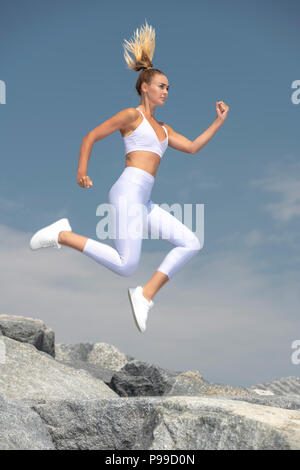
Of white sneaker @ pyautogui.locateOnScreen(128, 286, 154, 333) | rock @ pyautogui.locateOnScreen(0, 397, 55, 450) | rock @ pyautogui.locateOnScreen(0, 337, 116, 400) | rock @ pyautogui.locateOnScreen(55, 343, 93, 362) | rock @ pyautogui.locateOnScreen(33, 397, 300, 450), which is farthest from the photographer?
rock @ pyautogui.locateOnScreen(55, 343, 93, 362)

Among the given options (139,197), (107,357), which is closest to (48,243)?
(139,197)

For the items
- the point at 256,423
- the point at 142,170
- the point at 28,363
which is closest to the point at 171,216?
the point at 142,170

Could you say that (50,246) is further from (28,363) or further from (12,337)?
(12,337)

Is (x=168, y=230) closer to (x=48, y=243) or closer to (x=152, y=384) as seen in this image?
(x=48, y=243)

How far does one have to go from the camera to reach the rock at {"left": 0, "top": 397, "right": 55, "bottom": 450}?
13.9 feet

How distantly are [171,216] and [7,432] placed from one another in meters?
2.51

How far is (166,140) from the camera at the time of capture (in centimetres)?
573

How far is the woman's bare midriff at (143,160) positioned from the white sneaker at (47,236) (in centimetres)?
91

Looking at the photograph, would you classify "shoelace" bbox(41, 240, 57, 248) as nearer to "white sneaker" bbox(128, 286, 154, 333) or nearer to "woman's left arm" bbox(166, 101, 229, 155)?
"white sneaker" bbox(128, 286, 154, 333)

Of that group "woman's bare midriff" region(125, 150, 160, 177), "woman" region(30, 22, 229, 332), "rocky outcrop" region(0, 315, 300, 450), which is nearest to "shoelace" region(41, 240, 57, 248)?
"woman" region(30, 22, 229, 332)

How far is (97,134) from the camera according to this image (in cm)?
530

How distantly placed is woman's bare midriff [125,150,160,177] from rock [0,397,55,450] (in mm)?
2489

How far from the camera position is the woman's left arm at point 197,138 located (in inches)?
231

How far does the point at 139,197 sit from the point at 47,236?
0.96 metres
